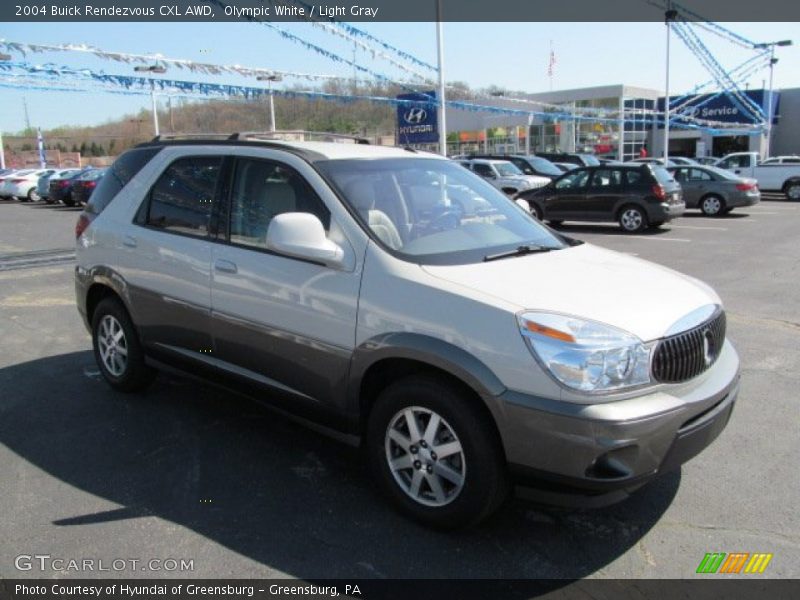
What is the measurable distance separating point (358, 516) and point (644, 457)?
1443 mm

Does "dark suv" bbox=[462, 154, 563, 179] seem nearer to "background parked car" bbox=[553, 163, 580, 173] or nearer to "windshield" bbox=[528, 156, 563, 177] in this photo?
"windshield" bbox=[528, 156, 563, 177]

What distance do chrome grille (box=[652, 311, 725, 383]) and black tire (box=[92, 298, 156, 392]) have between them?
362cm

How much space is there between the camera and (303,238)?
3303 millimetres

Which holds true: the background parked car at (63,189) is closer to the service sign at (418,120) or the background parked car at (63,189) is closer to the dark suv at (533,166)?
the service sign at (418,120)

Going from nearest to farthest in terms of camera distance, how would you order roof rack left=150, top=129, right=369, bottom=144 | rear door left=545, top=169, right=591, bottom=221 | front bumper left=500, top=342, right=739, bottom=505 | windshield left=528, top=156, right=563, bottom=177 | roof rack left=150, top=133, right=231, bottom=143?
front bumper left=500, top=342, right=739, bottom=505, roof rack left=150, top=129, right=369, bottom=144, roof rack left=150, top=133, right=231, bottom=143, rear door left=545, top=169, right=591, bottom=221, windshield left=528, top=156, right=563, bottom=177

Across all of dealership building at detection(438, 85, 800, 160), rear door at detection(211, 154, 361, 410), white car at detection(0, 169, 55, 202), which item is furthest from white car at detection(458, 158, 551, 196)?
white car at detection(0, 169, 55, 202)

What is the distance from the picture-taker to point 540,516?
11.1 feet

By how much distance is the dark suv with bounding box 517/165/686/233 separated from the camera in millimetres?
15422

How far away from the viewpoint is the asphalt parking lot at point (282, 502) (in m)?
2.99

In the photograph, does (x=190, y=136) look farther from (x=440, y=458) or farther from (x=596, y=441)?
(x=596, y=441)

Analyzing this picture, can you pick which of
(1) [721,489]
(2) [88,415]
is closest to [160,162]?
(2) [88,415]

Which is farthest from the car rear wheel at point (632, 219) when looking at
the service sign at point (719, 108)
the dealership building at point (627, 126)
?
the service sign at point (719, 108)

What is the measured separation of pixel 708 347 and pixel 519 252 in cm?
108

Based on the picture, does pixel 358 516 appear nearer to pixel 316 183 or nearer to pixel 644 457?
pixel 644 457
